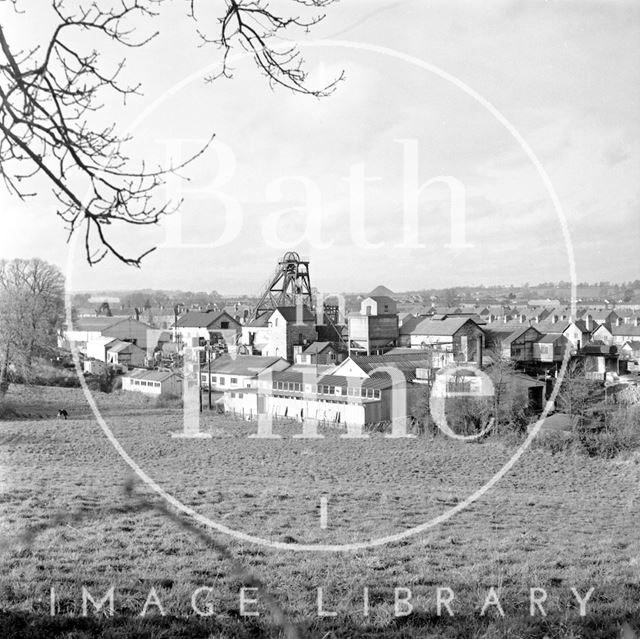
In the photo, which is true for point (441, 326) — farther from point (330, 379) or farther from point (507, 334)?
point (330, 379)

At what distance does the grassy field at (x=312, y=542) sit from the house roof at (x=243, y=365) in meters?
12.0

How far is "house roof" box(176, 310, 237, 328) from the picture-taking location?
127 ft

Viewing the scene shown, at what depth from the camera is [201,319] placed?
39.4 m

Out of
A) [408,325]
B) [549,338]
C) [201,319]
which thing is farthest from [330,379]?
[201,319]

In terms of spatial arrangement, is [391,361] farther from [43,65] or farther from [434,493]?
[43,65]

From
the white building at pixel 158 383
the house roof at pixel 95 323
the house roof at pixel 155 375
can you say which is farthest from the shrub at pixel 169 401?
the house roof at pixel 95 323

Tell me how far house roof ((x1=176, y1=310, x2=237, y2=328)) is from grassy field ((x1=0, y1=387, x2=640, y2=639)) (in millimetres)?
26687

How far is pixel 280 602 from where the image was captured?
3.64m

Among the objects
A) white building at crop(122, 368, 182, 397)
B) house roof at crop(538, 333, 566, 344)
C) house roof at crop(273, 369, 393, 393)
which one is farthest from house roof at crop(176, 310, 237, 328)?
house roof at crop(538, 333, 566, 344)

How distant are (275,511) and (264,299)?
90.8ft

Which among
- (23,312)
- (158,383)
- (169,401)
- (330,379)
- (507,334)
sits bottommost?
(169,401)

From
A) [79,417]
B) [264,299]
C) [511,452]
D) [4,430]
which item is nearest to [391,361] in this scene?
[511,452]

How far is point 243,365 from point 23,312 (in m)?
8.38

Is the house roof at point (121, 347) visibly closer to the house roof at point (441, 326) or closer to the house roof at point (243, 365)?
the house roof at point (243, 365)
